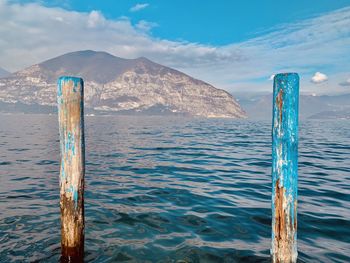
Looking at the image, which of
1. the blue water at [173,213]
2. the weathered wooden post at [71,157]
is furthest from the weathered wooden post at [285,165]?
the weathered wooden post at [71,157]

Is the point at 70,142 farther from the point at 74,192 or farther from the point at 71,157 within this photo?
the point at 74,192

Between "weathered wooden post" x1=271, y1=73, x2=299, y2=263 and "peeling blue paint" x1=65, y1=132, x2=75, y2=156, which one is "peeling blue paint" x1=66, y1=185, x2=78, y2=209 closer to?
"peeling blue paint" x1=65, y1=132, x2=75, y2=156

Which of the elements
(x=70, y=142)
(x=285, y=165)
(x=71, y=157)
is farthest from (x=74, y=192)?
(x=285, y=165)

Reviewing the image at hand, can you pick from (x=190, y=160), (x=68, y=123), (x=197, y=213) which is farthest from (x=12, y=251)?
(x=190, y=160)

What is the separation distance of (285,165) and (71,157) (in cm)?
397

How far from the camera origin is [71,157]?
5.36m

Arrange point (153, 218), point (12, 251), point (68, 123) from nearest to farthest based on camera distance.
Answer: point (68, 123) < point (12, 251) < point (153, 218)

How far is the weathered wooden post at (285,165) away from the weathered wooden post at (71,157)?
3.68 meters

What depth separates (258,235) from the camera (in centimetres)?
714

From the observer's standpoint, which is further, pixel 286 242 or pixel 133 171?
pixel 133 171

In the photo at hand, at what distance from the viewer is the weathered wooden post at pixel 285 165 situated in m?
4.47

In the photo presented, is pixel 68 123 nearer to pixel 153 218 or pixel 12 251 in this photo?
pixel 12 251

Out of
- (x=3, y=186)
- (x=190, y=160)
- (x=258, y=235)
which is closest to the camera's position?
(x=258, y=235)

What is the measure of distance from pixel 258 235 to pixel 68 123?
5.46m
